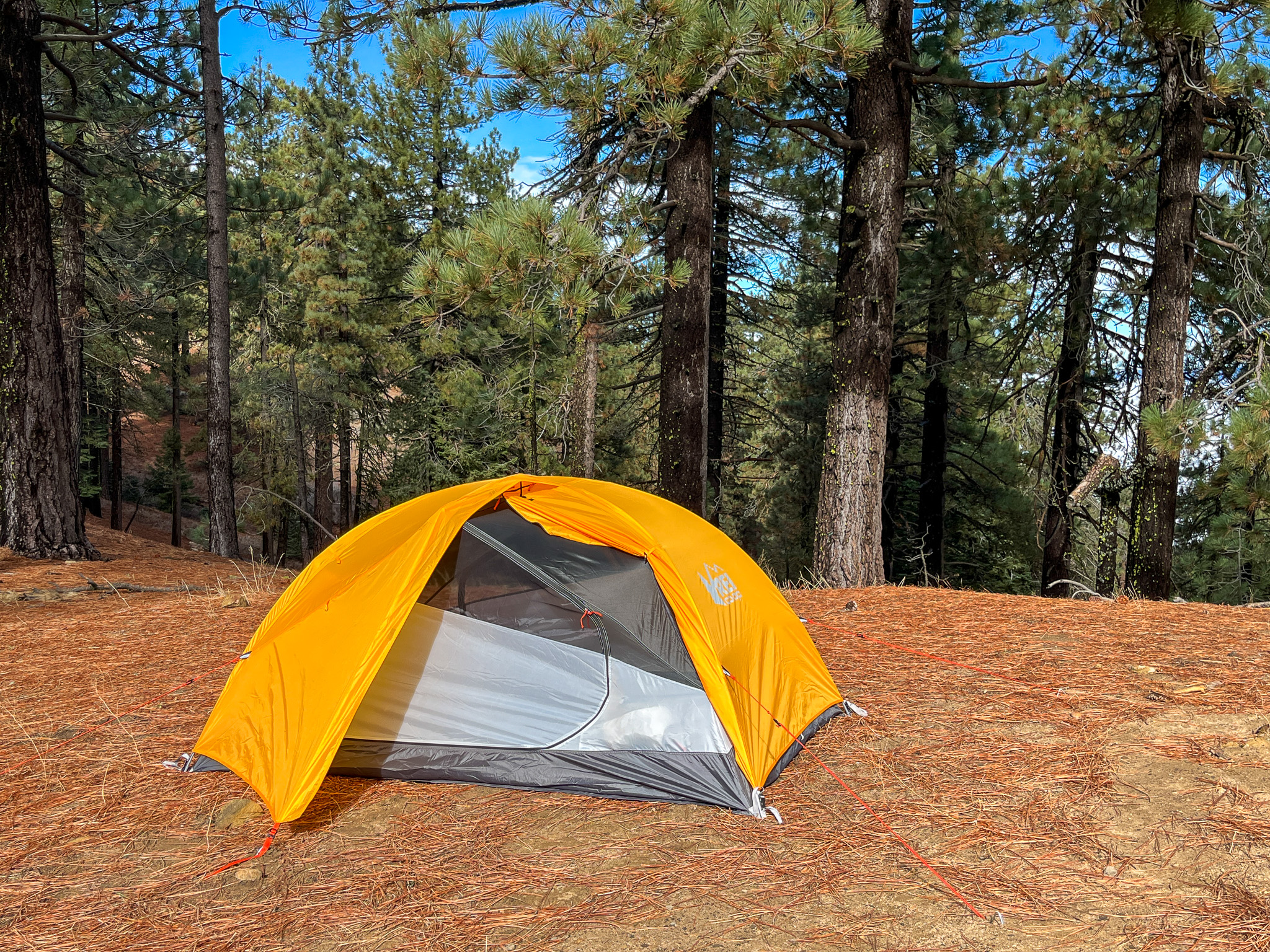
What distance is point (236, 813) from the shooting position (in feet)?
11.4

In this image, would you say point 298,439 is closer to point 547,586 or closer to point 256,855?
point 547,586

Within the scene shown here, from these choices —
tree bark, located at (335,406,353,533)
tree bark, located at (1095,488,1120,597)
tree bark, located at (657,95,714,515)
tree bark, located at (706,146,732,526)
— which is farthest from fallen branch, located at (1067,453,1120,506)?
tree bark, located at (335,406,353,533)

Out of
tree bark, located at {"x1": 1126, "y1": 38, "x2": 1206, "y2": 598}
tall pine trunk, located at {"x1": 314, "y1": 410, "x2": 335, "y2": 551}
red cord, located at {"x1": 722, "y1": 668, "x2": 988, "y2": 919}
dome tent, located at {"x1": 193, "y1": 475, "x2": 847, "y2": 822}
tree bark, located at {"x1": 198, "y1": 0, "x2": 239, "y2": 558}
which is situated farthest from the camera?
tall pine trunk, located at {"x1": 314, "y1": 410, "x2": 335, "y2": 551}

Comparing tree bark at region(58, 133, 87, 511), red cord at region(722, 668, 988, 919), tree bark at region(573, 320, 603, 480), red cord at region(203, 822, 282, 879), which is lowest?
red cord at region(203, 822, 282, 879)

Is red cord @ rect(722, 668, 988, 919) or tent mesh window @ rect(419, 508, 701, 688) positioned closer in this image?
red cord @ rect(722, 668, 988, 919)

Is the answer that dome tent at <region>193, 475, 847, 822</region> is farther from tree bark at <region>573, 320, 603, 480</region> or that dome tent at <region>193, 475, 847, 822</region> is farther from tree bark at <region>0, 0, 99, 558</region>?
tree bark at <region>0, 0, 99, 558</region>

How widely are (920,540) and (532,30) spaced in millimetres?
9821

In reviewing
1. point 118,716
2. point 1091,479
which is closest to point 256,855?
point 118,716

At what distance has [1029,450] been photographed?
13359 millimetres

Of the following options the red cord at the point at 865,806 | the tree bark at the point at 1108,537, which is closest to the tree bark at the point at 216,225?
the red cord at the point at 865,806

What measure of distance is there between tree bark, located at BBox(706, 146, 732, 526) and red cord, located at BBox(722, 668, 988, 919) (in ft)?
25.0

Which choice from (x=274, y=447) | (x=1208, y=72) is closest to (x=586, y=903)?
(x=1208, y=72)

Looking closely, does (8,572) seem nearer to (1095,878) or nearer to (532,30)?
(532,30)

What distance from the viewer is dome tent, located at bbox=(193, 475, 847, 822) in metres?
3.59
